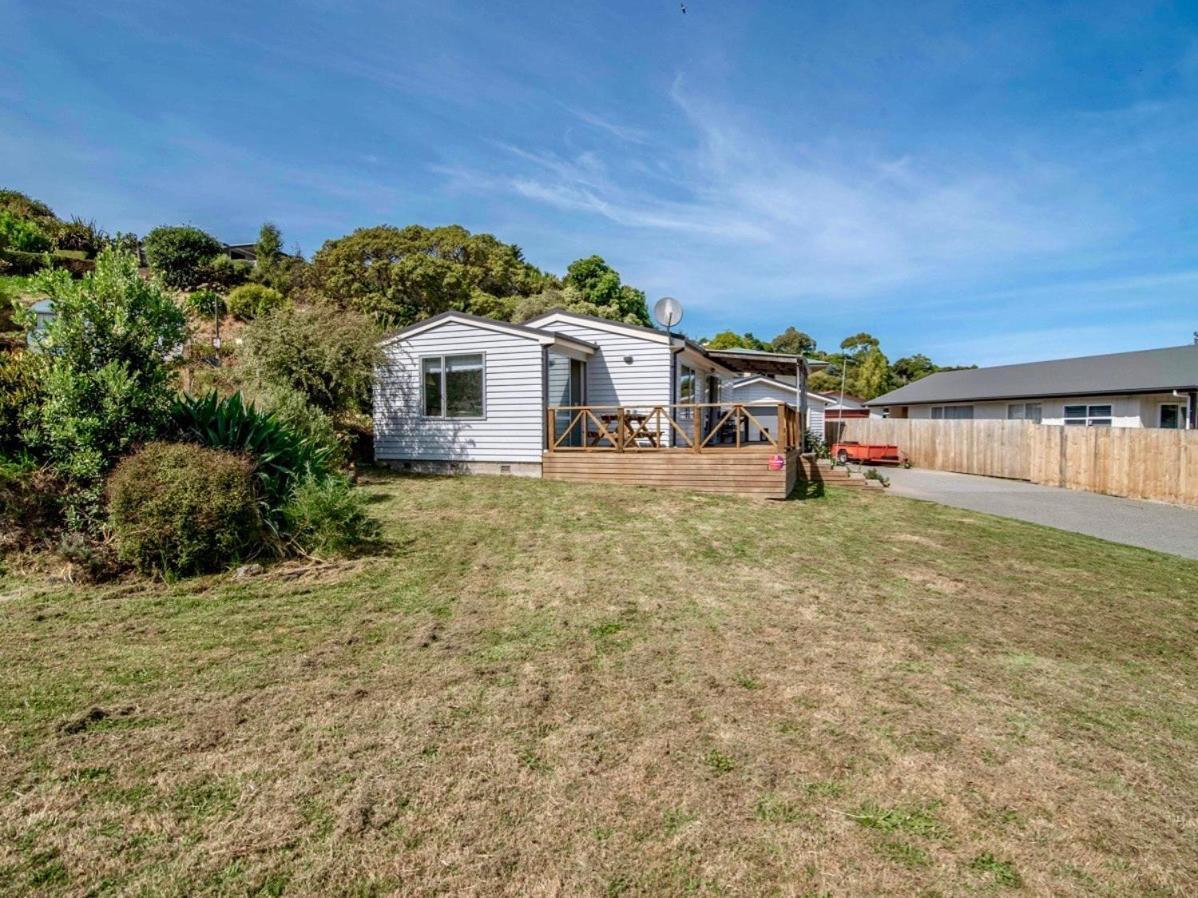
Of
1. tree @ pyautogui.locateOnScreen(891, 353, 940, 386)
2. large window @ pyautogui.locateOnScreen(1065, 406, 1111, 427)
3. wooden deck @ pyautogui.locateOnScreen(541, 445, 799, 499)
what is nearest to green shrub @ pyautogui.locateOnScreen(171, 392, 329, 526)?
wooden deck @ pyautogui.locateOnScreen(541, 445, 799, 499)

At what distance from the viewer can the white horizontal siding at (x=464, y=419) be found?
41.0ft

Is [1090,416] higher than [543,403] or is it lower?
lower

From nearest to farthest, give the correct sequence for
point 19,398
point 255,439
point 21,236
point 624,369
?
1. point 19,398
2. point 255,439
3. point 624,369
4. point 21,236

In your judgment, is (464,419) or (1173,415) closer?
(464,419)

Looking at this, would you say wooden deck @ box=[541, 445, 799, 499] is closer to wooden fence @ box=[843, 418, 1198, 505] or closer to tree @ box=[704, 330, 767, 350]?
wooden fence @ box=[843, 418, 1198, 505]

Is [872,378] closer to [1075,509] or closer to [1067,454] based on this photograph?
[1067,454]

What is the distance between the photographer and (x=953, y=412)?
26.7 m

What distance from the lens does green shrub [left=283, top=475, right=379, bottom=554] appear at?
5.84 meters

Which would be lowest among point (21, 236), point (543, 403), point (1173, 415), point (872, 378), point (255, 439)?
point (255, 439)

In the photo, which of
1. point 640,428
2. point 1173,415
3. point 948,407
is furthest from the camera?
point 948,407

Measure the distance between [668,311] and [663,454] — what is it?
3479 mm

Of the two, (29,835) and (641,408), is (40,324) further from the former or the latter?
(641,408)

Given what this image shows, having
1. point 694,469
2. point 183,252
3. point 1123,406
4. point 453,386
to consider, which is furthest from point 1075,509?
point 183,252

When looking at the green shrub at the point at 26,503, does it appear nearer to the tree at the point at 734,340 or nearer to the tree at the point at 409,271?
the tree at the point at 409,271
